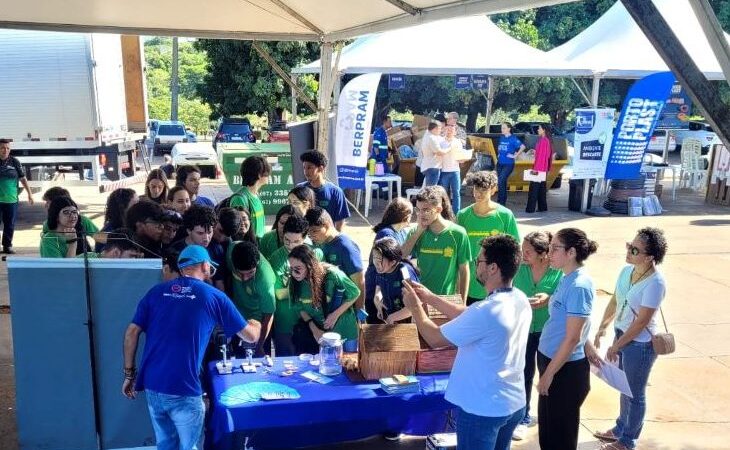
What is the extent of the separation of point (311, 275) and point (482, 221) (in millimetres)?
1725

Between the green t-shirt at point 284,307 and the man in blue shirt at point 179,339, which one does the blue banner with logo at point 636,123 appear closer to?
the green t-shirt at point 284,307

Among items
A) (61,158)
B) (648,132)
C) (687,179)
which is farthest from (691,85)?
(687,179)

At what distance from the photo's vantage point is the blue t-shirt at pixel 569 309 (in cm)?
370

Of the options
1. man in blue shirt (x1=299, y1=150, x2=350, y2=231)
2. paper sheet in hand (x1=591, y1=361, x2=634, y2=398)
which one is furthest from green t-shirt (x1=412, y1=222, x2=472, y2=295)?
man in blue shirt (x1=299, y1=150, x2=350, y2=231)

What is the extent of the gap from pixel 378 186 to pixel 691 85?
413 inches

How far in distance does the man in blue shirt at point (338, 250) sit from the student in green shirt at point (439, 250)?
0.47m

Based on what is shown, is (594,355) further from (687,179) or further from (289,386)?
(687,179)

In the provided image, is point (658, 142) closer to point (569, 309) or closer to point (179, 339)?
point (569, 309)

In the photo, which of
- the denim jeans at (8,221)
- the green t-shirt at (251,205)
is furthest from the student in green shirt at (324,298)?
the denim jeans at (8,221)

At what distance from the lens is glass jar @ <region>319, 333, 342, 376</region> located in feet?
13.1

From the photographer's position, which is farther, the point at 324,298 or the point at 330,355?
the point at 324,298

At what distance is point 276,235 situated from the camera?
17.3 feet

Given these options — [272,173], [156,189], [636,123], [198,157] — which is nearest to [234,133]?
[198,157]

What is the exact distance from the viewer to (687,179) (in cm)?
1686
